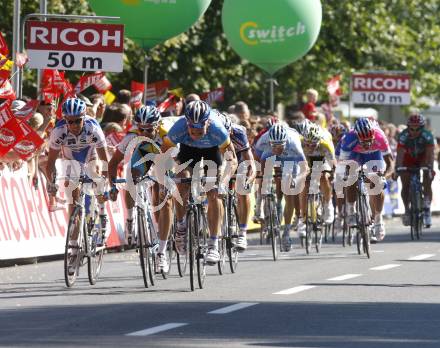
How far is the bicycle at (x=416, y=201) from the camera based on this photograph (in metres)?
23.6

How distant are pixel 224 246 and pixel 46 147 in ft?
10.1

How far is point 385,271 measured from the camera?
54.5ft

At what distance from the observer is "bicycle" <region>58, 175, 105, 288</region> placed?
47.5ft

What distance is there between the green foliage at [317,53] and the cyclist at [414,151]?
25.9 ft

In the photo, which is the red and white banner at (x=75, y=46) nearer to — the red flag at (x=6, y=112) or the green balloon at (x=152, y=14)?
the green balloon at (x=152, y=14)

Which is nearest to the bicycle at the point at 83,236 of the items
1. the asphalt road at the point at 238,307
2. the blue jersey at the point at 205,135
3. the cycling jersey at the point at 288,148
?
the asphalt road at the point at 238,307

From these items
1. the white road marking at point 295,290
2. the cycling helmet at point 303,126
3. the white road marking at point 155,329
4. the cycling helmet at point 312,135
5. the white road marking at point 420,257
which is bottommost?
the white road marking at point 155,329

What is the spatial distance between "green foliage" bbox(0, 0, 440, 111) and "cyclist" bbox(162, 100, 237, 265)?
45.6 feet

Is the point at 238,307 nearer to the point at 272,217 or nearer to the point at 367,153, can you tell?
the point at 272,217

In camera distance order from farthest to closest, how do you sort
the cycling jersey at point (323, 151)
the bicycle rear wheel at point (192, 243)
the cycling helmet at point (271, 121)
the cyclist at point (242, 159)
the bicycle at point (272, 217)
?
the cycling helmet at point (271, 121), the cycling jersey at point (323, 151), the bicycle at point (272, 217), the cyclist at point (242, 159), the bicycle rear wheel at point (192, 243)

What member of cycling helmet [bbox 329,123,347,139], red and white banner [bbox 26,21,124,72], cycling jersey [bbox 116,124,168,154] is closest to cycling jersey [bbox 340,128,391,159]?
red and white banner [bbox 26,21,124,72]

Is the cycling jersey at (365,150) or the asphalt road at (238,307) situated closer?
the asphalt road at (238,307)

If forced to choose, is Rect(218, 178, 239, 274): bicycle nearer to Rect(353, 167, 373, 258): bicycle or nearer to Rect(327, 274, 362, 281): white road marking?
Rect(327, 274, 362, 281): white road marking

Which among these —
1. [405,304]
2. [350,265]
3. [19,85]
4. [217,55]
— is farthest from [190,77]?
[405,304]
